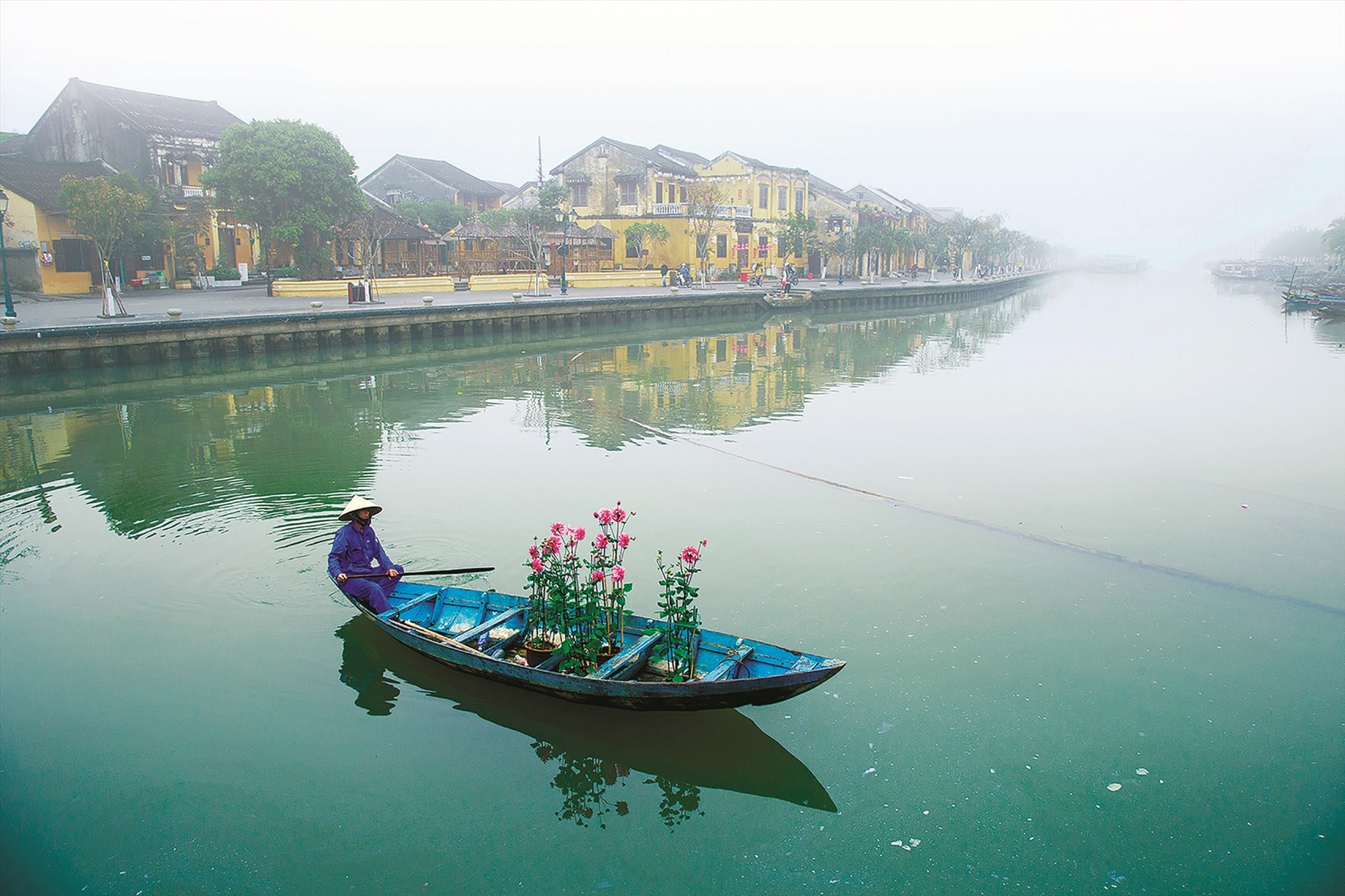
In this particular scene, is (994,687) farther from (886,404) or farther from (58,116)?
(58,116)

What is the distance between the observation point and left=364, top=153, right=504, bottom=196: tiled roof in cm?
5422

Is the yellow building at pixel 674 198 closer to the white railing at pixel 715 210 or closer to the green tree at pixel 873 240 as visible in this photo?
the white railing at pixel 715 210

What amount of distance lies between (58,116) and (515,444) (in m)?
35.2

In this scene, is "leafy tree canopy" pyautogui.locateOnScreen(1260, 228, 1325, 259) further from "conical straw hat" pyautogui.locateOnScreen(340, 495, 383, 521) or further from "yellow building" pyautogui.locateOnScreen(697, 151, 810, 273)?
"conical straw hat" pyautogui.locateOnScreen(340, 495, 383, 521)

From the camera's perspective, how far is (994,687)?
636 cm

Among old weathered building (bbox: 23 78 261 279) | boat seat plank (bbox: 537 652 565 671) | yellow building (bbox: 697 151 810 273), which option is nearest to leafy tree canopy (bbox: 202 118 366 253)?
old weathered building (bbox: 23 78 261 279)

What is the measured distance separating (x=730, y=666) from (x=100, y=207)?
27.8 meters

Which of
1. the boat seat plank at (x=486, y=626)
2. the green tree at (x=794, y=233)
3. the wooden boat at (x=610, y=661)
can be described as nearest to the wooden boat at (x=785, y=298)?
the green tree at (x=794, y=233)

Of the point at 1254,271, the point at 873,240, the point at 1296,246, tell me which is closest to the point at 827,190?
the point at 873,240

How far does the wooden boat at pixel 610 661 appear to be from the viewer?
515 cm

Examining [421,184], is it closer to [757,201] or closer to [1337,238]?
[757,201]

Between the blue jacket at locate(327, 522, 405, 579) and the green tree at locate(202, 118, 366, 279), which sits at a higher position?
the green tree at locate(202, 118, 366, 279)

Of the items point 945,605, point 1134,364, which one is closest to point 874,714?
point 945,605

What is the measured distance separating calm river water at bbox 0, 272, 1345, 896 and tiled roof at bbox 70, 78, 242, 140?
2598 centimetres
